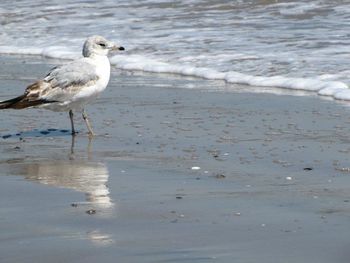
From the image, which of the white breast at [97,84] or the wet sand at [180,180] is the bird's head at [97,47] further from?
the wet sand at [180,180]

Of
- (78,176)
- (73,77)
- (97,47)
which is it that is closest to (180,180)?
(78,176)

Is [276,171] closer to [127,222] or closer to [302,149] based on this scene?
[302,149]

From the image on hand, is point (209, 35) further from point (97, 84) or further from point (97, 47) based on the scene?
point (97, 84)

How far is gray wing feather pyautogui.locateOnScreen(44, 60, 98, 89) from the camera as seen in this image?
25.7 ft

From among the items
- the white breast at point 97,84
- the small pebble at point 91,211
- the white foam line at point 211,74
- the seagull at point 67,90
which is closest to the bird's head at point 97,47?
the white breast at point 97,84

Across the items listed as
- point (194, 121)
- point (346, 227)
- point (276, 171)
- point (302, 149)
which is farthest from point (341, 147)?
point (346, 227)

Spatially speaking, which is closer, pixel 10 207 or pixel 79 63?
pixel 10 207

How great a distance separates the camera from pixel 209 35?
1353 cm

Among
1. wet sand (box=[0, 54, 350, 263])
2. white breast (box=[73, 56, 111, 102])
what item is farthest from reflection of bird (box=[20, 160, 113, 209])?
white breast (box=[73, 56, 111, 102])

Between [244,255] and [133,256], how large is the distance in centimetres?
44

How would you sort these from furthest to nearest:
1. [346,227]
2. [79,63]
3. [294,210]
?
1. [79,63]
2. [294,210]
3. [346,227]

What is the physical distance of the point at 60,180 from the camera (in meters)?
5.95

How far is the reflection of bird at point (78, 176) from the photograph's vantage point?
215 inches

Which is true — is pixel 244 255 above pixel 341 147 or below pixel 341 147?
above
